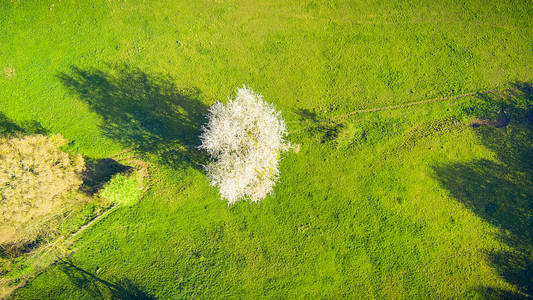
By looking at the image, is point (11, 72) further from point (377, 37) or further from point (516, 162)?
point (516, 162)

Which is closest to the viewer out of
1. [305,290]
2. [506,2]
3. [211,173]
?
[211,173]

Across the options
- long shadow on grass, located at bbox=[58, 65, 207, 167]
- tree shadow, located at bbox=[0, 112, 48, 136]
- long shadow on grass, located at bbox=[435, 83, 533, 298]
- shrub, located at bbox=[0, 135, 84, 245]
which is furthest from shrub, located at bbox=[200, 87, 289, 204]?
long shadow on grass, located at bbox=[435, 83, 533, 298]

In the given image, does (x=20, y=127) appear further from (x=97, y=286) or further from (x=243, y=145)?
(x=243, y=145)

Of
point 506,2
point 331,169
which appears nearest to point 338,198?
point 331,169

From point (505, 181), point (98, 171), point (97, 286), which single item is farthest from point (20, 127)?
point (505, 181)

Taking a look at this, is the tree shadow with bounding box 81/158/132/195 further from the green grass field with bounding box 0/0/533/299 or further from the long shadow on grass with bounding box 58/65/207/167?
the long shadow on grass with bounding box 58/65/207/167

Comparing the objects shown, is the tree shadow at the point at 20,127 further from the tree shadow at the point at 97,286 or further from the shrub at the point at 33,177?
the tree shadow at the point at 97,286
